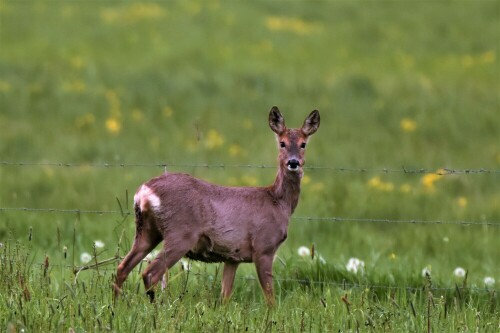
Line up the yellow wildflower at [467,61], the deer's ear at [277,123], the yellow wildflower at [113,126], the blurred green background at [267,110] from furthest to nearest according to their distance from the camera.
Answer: the yellow wildflower at [467,61], the yellow wildflower at [113,126], the blurred green background at [267,110], the deer's ear at [277,123]

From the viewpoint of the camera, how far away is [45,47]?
21969 mm

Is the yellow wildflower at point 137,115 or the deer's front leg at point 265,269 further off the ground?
the yellow wildflower at point 137,115

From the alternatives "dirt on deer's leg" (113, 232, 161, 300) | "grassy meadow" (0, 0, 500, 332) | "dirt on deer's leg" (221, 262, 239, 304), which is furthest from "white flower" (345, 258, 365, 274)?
"dirt on deer's leg" (113, 232, 161, 300)

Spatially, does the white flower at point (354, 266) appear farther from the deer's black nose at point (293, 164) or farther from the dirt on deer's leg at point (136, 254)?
the dirt on deer's leg at point (136, 254)

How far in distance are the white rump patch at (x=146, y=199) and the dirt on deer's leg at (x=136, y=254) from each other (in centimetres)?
22

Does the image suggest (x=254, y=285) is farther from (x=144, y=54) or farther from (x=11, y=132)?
(x=144, y=54)

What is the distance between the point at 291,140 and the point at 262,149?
8.55 metres

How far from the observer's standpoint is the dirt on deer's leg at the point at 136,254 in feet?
23.3

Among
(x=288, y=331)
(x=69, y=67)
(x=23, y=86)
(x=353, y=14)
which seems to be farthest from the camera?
(x=353, y=14)

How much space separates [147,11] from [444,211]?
14.7 metres

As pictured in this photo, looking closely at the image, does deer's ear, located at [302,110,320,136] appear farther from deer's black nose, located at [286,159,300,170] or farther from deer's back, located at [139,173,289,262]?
deer's back, located at [139,173,289,262]

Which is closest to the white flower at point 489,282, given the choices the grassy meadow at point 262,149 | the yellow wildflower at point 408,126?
the grassy meadow at point 262,149

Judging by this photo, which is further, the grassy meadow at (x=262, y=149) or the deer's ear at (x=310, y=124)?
the deer's ear at (x=310, y=124)

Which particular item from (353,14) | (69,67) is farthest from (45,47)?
(353,14)
